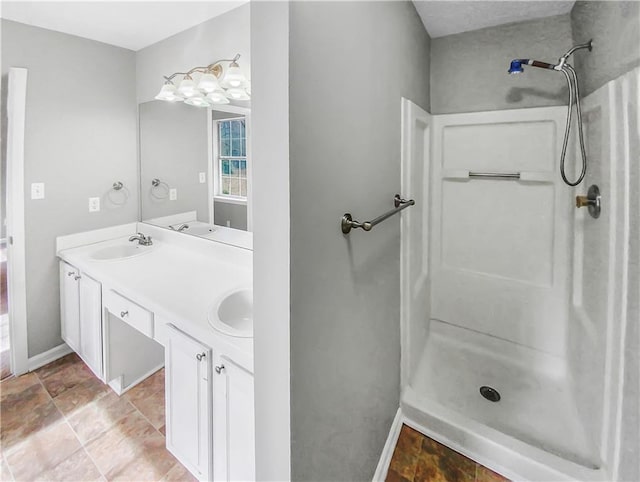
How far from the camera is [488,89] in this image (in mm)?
1907

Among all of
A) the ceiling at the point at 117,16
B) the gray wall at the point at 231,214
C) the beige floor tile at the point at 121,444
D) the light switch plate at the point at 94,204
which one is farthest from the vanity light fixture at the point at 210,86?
the beige floor tile at the point at 121,444

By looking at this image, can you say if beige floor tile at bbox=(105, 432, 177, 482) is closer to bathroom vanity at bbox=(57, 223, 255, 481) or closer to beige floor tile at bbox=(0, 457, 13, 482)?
bathroom vanity at bbox=(57, 223, 255, 481)

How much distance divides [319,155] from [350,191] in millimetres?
219

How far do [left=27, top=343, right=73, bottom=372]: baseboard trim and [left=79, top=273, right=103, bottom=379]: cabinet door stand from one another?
45cm

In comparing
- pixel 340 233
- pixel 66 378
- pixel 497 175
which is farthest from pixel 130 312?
pixel 497 175

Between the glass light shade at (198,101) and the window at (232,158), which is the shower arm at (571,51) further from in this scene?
the glass light shade at (198,101)

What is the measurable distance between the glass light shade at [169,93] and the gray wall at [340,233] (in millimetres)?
1577

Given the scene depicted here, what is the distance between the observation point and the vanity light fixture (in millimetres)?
1741

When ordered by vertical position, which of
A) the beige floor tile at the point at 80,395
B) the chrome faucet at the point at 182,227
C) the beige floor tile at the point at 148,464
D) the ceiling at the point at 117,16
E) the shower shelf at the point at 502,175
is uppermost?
the ceiling at the point at 117,16

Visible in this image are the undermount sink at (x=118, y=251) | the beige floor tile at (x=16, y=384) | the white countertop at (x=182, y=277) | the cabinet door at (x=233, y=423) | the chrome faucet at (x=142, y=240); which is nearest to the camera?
the cabinet door at (x=233, y=423)

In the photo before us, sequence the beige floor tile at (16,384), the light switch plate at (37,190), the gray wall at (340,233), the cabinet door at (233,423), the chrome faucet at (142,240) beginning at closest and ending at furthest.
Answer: the gray wall at (340,233) → the cabinet door at (233,423) → the beige floor tile at (16,384) → the light switch plate at (37,190) → the chrome faucet at (142,240)

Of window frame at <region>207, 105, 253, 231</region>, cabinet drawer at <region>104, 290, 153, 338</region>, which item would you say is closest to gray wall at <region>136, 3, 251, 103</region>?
window frame at <region>207, 105, 253, 231</region>

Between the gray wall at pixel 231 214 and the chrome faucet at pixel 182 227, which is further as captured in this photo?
the chrome faucet at pixel 182 227

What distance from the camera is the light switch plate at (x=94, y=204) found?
235 centimetres
